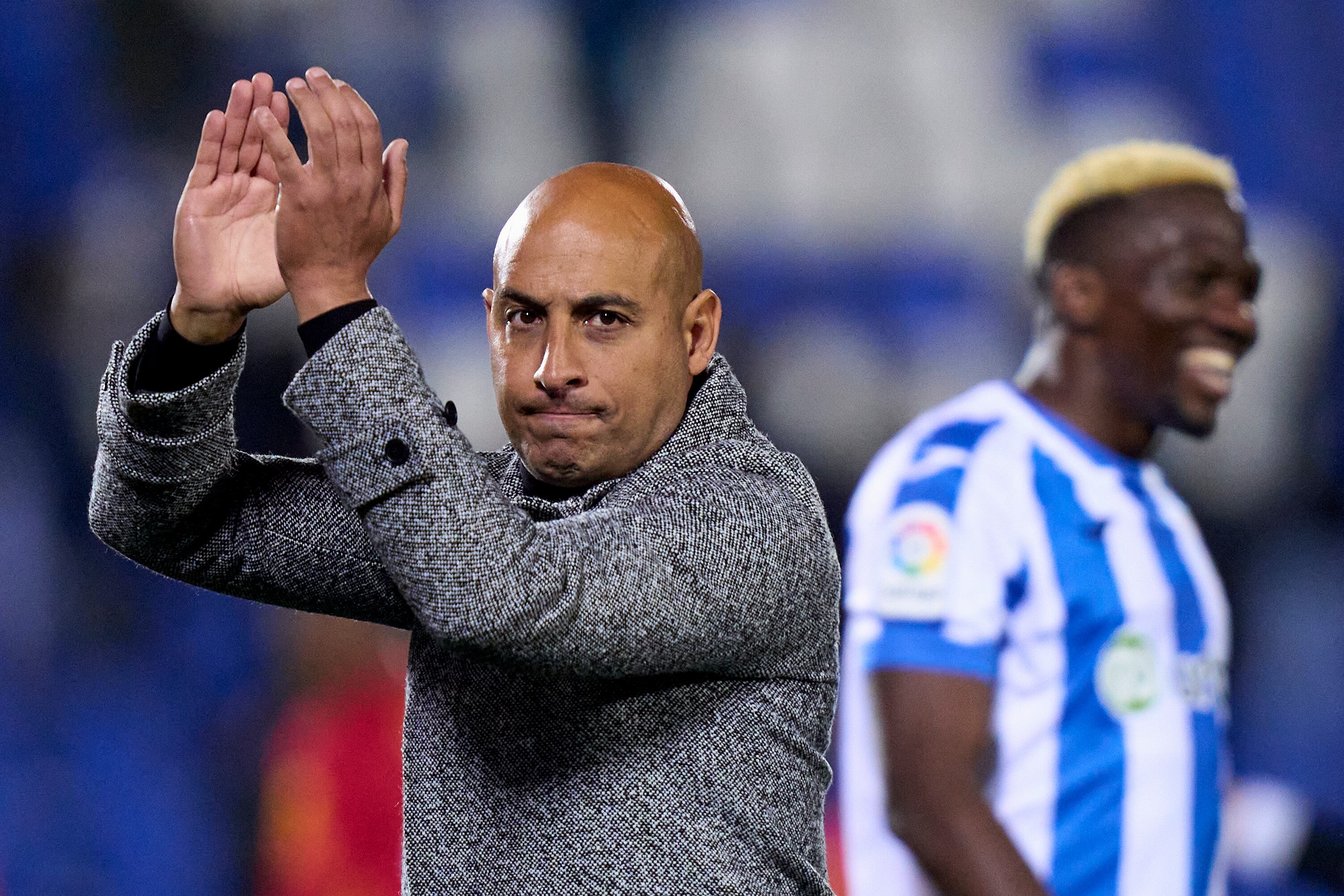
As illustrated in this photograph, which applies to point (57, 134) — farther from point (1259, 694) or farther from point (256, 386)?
point (1259, 694)

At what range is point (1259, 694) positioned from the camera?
7.84 feet

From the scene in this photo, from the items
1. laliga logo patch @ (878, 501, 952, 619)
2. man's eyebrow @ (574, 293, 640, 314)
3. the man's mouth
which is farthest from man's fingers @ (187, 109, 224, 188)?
the man's mouth

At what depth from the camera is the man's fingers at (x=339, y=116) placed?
957 millimetres

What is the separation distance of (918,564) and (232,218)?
51.2 inches

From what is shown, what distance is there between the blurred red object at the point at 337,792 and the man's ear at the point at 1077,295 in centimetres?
140

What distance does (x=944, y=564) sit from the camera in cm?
216

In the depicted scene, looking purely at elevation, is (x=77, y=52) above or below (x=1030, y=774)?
above

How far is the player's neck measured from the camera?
2309mm

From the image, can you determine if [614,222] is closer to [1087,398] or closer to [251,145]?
[251,145]

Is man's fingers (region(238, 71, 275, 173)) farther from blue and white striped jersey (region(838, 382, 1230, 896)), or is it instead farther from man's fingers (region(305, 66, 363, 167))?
blue and white striped jersey (region(838, 382, 1230, 896))

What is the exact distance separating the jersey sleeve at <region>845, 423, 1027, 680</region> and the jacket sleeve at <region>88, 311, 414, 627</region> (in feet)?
3.55

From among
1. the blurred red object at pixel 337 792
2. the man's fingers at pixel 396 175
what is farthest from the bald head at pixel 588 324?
the blurred red object at pixel 337 792

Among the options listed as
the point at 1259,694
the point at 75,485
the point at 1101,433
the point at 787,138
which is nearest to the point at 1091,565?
the point at 1101,433

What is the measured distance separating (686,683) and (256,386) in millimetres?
1986
